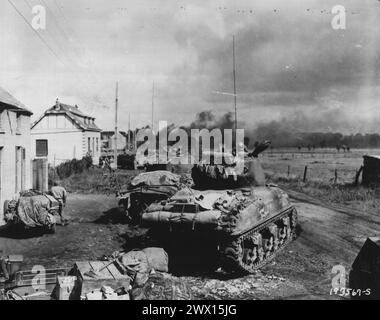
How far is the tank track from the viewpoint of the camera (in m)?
9.65

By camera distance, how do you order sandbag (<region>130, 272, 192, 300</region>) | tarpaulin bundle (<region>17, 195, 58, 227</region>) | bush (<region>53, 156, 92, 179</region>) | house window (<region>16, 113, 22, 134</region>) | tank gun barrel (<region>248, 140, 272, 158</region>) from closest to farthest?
sandbag (<region>130, 272, 192, 300</region>), tank gun barrel (<region>248, 140, 272, 158</region>), tarpaulin bundle (<region>17, 195, 58, 227</region>), house window (<region>16, 113, 22, 134</region>), bush (<region>53, 156, 92, 179</region>)

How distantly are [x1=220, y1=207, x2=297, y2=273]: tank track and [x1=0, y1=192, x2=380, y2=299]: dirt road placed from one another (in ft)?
0.81

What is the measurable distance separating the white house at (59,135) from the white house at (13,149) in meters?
19.7

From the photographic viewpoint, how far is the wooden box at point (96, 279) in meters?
7.70

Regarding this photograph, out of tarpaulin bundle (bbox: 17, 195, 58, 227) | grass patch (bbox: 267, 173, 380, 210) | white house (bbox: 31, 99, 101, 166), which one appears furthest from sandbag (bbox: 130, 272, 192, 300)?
white house (bbox: 31, 99, 101, 166)

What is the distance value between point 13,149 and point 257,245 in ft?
33.7

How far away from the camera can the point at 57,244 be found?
12664 millimetres

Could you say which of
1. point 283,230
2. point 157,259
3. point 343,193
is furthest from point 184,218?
point 343,193

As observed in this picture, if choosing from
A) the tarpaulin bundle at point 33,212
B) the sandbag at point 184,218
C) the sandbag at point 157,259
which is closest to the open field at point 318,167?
the tarpaulin bundle at point 33,212

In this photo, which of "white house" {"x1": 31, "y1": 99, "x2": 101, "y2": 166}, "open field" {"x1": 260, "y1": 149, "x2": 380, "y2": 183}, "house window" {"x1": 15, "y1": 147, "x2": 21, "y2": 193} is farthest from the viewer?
"white house" {"x1": 31, "y1": 99, "x2": 101, "y2": 166}

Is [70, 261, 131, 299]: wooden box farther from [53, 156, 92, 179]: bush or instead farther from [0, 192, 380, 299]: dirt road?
[53, 156, 92, 179]: bush
